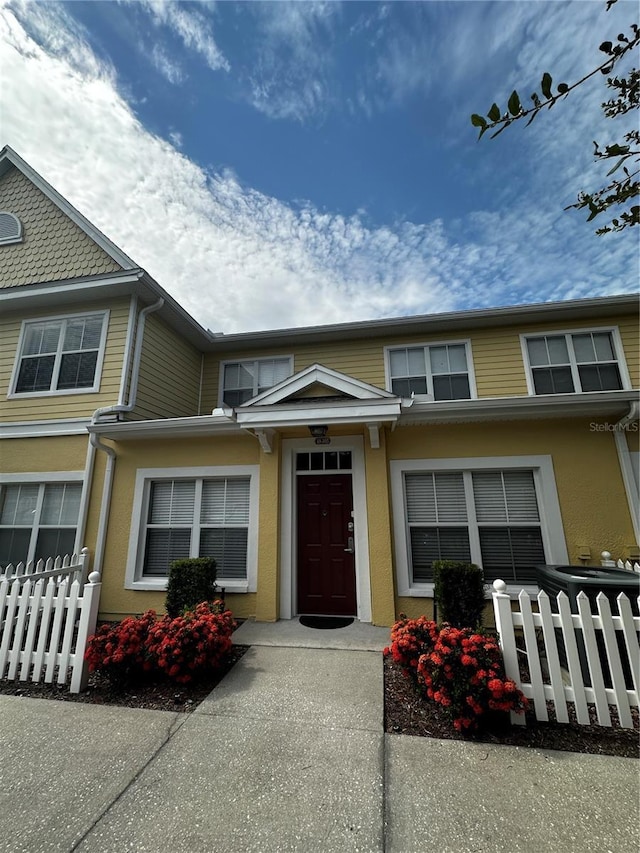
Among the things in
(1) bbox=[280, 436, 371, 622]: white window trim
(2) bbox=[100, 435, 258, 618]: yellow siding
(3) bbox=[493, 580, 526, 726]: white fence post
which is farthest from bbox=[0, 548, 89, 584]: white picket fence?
(3) bbox=[493, 580, 526, 726]: white fence post

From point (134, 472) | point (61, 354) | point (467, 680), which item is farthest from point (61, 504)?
point (467, 680)

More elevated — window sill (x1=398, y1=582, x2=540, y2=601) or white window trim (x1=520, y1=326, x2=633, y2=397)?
white window trim (x1=520, y1=326, x2=633, y2=397)

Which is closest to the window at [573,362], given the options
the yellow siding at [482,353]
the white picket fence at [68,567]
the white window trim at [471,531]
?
the yellow siding at [482,353]

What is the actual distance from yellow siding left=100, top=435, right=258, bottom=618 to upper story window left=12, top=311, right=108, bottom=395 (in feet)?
5.99

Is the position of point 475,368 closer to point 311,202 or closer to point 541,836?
point 311,202

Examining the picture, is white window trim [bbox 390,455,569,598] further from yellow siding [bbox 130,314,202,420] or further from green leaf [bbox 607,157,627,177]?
yellow siding [bbox 130,314,202,420]

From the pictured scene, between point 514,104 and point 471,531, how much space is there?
16.1 ft

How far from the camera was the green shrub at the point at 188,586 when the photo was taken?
495 centimetres

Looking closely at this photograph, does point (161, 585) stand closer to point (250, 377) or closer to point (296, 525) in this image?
point (296, 525)

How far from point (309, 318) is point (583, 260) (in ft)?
21.2

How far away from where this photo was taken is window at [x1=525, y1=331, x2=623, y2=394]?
743cm

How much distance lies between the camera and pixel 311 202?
8445 millimetres

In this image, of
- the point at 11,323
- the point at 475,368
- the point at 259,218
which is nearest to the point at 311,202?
the point at 259,218

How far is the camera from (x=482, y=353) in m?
7.89
